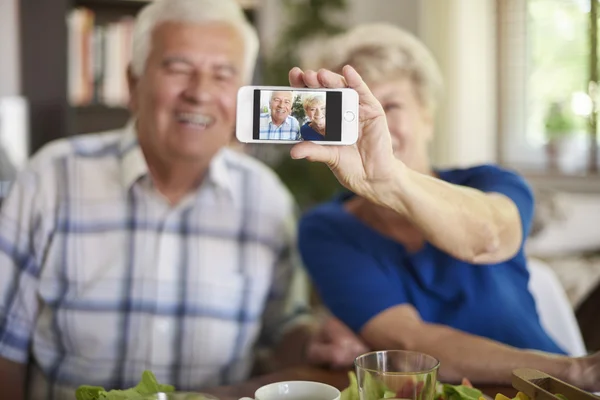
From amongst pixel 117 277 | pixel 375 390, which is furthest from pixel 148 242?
pixel 375 390

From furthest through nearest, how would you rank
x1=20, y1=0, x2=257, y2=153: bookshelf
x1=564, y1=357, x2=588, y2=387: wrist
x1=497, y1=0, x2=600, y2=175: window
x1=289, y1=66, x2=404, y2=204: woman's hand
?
x1=497, y1=0, x2=600, y2=175: window
x1=20, y1=0, x2=257, y2=153: bookshelf
x1=564, y1=357, x2=588, y2=387: wrist
x1=289, y1=66, x2=404, y2=204: woman's hand

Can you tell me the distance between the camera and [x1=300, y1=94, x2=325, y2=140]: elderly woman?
79 centimetres

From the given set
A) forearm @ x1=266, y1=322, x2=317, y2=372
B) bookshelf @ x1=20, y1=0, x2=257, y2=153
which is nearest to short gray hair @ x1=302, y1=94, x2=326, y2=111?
forearm @ x1=266, y1=322, x2=317, y2=372

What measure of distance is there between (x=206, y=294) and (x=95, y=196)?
0.93ft

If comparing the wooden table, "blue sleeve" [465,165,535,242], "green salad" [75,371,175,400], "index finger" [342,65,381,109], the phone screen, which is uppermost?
"index finger" [342,65,381,109]

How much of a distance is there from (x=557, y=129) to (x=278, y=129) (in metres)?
2.34

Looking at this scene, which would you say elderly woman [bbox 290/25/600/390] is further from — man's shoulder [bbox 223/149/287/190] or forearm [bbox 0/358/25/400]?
forearm [bbox 0/358/25/400]

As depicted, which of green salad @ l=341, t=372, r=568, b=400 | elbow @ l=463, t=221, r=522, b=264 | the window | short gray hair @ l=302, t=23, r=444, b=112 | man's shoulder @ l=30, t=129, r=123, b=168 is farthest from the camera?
the window

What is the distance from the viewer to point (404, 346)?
1.15 meters

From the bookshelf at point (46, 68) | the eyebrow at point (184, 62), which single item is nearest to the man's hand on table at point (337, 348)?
the eyebrow at point (184, 62)

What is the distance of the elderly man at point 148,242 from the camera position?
4.28 feet

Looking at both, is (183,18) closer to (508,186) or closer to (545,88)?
(508,186)

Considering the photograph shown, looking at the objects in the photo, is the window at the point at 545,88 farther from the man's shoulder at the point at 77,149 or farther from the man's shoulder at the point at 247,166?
the man's shoulder at the point at 77,149

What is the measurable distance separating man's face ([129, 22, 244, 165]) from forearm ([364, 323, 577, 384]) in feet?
1.62
